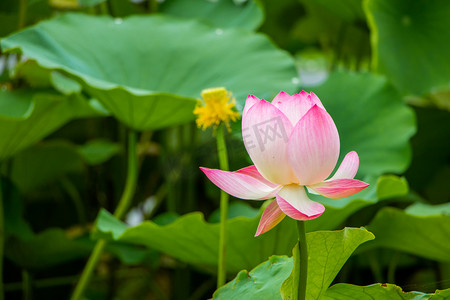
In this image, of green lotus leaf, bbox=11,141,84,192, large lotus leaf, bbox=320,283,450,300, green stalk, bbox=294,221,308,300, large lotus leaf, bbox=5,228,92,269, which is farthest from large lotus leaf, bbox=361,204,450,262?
Result: green lotus leaf, bbox=11,141,84,192

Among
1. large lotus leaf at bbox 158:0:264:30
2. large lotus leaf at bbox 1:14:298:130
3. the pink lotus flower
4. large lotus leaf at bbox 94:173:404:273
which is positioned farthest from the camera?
large lotus leaf at bbox 158:0:264:30

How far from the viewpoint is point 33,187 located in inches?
46.4

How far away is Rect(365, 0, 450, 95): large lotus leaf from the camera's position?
107cm

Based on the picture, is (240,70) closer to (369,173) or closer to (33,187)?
(369,173)

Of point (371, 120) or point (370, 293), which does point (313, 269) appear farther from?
point (371, 120)

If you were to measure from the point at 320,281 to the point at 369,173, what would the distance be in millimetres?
497

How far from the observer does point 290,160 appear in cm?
33

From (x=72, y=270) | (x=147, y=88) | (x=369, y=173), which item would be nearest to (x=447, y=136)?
(x=369, y=173)

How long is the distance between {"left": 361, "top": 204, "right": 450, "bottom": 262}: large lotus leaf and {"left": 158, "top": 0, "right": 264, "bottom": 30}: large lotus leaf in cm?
46

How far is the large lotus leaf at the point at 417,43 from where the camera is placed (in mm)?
1065

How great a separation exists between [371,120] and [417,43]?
0.31 meters

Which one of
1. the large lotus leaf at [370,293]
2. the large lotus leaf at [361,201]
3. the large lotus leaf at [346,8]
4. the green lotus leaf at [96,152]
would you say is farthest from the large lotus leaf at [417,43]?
the large lotus leaf at [370,293]

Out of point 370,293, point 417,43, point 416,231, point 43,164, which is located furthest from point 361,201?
point 43,164

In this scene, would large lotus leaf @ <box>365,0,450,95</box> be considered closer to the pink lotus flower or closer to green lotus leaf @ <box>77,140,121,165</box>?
green lotus leaf @ <box>77,140,121,165</box>
